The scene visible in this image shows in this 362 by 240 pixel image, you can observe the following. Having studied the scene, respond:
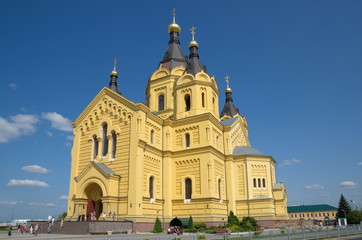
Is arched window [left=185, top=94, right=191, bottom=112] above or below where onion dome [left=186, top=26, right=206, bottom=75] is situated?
below

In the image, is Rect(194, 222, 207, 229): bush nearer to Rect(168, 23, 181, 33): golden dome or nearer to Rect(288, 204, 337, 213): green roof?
→ Rect(168, 23, 181, 33): golden dome

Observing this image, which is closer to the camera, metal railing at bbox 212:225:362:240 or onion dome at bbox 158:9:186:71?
metal railing at bbox 212:225:362:240

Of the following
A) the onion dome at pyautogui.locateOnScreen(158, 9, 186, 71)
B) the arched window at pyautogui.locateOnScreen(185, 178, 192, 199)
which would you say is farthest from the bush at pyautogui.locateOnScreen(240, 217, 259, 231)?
the onion dome at pyautogui.locateOnScreen(158, 9, 186, 71)

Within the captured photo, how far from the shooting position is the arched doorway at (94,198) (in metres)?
27.9

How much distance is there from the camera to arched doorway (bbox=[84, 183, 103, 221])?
2791 centimetres

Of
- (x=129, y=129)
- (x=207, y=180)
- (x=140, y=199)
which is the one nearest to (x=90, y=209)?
(x=140, y=199)

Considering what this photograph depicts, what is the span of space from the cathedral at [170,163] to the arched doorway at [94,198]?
0.29 feet

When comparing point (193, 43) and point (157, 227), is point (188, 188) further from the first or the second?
point (193, 43)

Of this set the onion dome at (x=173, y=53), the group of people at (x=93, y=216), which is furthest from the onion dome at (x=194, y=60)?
the group of people at (x=93, y=216)

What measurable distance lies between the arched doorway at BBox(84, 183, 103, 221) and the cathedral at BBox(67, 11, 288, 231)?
0.29 ft

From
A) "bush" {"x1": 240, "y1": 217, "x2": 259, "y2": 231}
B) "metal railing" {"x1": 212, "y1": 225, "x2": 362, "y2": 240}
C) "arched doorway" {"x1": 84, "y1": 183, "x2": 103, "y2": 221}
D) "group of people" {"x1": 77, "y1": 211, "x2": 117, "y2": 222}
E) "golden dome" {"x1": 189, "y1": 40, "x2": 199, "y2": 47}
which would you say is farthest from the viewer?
"golden dome" {"x1": 189, "y1": 40, "x2": 199, "y2": 47}

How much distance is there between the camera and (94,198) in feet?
94.3

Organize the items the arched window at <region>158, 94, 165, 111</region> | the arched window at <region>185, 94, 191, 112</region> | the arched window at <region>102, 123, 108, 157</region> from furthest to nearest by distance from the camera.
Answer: the arched window at <region>158, 94, 165, 111</region>, the arched window at <region>185, 94, 191, 112</region>, the arched window at <region>102, 123, 108, 157</region>

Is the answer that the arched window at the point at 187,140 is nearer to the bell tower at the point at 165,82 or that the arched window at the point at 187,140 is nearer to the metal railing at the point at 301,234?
the bell tower at the point at 165,82
